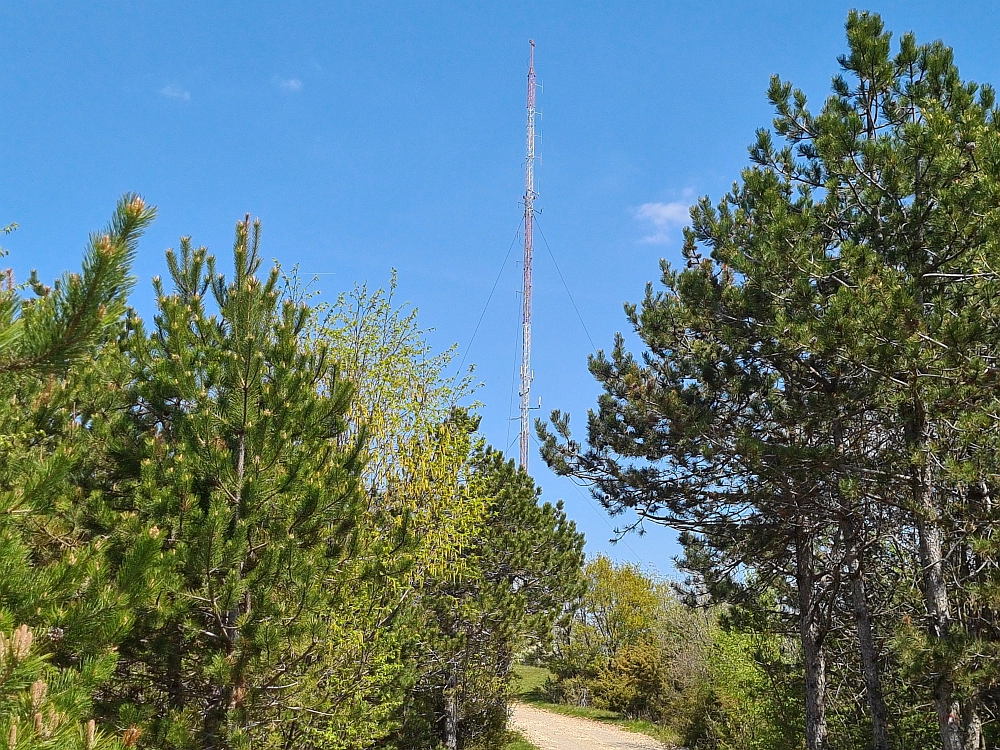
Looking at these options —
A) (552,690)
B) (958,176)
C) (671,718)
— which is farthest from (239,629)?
(552,690)

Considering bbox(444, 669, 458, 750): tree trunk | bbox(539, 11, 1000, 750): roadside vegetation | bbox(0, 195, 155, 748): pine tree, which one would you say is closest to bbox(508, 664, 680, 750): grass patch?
bbox(444, 669, 458, 750): tree trunk

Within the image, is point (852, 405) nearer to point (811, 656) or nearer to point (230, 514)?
point (811, 656)

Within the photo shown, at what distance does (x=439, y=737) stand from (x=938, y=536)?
395 inches

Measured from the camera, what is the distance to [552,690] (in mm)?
26734

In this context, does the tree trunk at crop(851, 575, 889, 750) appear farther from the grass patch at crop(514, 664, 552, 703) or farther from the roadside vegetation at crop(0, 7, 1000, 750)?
the grass patch at crop(514, 664, 552, 703)

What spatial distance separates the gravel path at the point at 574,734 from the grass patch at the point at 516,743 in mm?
490

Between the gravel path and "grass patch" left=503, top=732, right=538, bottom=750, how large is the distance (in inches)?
19.3

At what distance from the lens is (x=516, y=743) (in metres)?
15.6

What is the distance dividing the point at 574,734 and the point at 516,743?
3958 mm

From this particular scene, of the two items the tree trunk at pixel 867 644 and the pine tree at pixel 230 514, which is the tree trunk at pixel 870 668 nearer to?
the tree trunk at pixel 867 644

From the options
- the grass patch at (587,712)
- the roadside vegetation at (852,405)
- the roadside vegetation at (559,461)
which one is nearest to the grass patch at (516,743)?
the grass patch at (587,712)

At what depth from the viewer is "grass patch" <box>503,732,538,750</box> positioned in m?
15.0

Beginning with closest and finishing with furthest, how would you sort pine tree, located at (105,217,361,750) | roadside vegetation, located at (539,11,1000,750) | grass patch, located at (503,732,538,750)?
pine tree, located at (105,217,361,750) < roadside vegetation, located at (539,11,1000,750) < grass patch, located at (503,732,538,750)

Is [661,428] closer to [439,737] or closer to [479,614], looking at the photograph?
[479,614]
